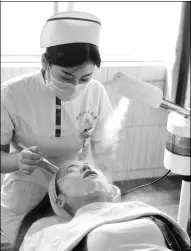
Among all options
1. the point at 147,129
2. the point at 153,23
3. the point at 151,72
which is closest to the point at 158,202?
the point at 147,129

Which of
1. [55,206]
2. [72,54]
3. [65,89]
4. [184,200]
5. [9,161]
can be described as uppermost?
Answer: [72,54]

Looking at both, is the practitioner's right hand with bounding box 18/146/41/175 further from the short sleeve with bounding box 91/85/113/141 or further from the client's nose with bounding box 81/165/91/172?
Answer: the short sleeve with bounding box 91/85/113/141

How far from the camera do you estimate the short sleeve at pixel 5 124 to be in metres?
1.36

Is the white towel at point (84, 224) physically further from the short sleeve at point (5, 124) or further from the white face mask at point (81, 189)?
the short sleeve at point (5, 124)

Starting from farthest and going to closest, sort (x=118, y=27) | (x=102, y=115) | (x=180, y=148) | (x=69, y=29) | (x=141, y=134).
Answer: (x=141, y=134) < (x=118, y=27) < (x=180, y=148) < (x=102, y=115) < (x=69, y=29)

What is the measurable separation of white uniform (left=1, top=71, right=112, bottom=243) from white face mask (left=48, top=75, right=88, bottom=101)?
65mm

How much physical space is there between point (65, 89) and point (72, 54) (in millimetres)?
160

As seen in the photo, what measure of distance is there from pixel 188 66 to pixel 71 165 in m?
1.42

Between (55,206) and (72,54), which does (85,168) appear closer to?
(55,206)

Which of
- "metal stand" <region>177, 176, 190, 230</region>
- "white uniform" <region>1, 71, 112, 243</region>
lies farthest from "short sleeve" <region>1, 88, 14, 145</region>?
"metal stand" <region>177, 176, 190, 230</region>

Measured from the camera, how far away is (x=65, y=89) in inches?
50.7

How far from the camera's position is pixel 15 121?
4.57ft

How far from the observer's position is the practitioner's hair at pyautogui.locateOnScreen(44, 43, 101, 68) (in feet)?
3.80

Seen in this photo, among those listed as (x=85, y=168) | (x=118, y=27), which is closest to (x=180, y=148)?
(x=85, y=168)
